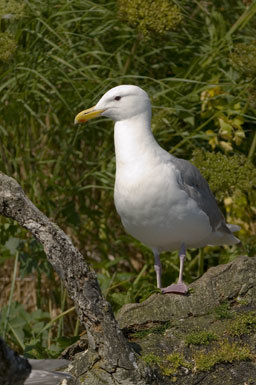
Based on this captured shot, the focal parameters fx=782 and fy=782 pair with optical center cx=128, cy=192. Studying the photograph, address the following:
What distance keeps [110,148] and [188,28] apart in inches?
41.4

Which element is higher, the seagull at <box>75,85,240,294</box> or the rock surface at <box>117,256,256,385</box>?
the seagull at <box>75,85,240,294</box>

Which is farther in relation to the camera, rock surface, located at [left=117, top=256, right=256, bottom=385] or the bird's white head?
the bird's white head

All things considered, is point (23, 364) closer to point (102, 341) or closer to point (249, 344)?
point (102, 341)

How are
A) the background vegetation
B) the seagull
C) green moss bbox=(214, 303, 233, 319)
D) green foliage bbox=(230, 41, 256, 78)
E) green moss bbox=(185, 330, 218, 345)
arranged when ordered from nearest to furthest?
1. green moss bbox=(185, 330, 218, 345)
2. green moss bbox=(214, 303, 233, 319)
3. the seagull
4. green foliage bbox=(230, 41, 256, 78)
5. the background vegetation

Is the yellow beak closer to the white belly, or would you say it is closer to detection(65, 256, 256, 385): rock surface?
the white belly

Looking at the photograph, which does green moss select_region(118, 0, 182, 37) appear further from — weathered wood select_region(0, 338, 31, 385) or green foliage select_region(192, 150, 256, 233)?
weathered wood select_region(0, 338, 31, 385)

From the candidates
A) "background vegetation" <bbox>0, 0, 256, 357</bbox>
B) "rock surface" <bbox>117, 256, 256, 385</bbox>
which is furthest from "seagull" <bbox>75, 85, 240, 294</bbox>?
"background vegetation" <bbox>0, 0, 256, 357</bbox>

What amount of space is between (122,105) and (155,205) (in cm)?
56

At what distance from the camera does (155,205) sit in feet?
12.4

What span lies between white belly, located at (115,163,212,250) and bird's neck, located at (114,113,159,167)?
65 mm

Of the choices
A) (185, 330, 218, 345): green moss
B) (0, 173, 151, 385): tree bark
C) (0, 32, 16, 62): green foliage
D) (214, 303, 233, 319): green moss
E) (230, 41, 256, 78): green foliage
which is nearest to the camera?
(0, 173, 151, 385): tree bark

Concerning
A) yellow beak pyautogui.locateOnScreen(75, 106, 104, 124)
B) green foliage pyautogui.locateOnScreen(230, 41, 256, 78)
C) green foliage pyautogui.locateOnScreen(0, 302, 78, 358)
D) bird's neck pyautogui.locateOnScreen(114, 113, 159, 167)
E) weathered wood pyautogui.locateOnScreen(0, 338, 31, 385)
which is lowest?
green foliage pyautogui.locateOnScreen(0, 302, 78, 358)

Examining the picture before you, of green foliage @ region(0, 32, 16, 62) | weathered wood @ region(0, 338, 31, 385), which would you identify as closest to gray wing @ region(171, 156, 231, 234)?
green foliage @ region(0, 32, 16, 62)

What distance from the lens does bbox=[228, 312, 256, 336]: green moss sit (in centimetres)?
356
